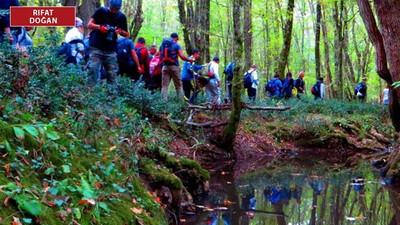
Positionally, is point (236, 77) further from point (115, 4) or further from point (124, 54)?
point (115, 4)

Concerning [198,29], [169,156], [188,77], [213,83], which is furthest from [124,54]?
[198,29]

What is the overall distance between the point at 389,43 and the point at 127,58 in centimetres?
590

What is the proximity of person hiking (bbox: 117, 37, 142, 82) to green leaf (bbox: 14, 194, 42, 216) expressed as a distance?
295 inches

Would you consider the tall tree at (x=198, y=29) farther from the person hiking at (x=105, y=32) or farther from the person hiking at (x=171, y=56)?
the person hiking at (x=105, y=32)

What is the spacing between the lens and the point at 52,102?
5375 mm

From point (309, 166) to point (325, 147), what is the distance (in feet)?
11.6

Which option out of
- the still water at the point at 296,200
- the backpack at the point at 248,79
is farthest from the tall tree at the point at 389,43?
the backpack at the point at 248,79

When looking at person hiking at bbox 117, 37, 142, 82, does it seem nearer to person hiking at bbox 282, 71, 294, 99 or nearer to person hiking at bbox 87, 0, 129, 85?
person hiking at bbox 87, 0, 129, 85

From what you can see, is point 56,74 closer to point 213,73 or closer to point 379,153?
point 213,73

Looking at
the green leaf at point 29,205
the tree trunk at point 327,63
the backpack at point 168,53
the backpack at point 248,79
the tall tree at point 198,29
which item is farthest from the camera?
the tree trunk at point 327,63

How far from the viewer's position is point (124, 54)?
34.7ft

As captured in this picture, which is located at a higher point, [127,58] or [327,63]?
[327,63]

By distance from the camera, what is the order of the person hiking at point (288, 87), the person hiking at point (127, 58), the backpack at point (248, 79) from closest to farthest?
1. the person hiking at point (127, 58)
2. the backpack at point (248, 79)
3. the person hiking at point (288, 87)

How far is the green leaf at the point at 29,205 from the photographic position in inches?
117
